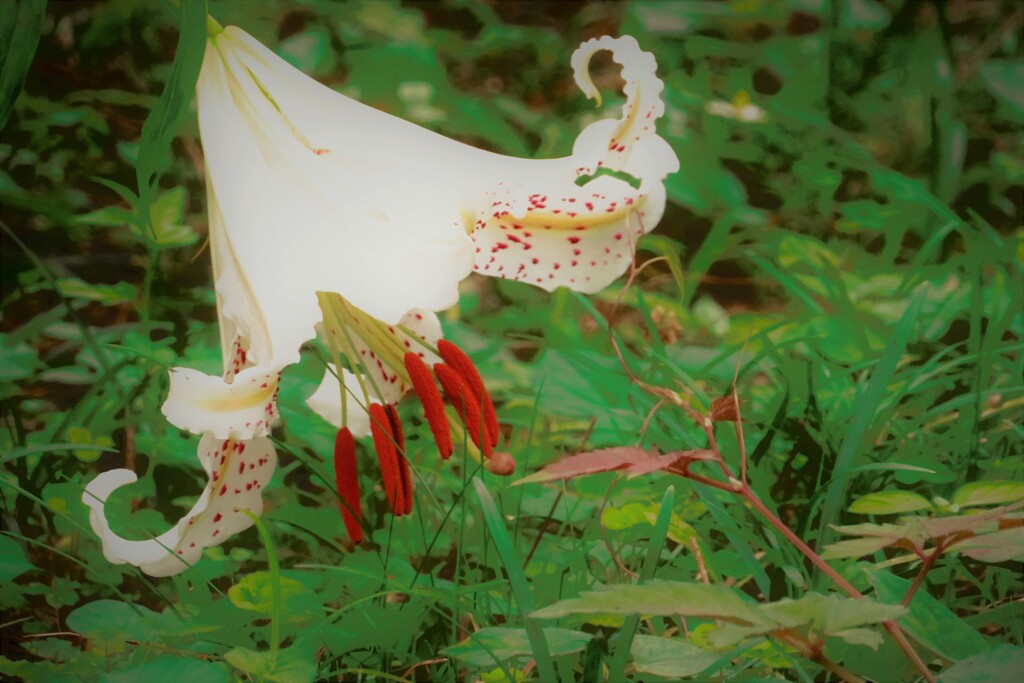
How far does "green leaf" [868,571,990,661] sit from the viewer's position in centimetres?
47

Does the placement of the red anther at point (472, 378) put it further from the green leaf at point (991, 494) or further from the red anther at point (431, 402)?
the green leaf at point (991, 494)

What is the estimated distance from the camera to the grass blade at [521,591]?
48cm

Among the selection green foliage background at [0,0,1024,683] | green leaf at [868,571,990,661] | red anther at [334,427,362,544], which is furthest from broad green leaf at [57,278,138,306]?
green leaf at [868,571,990,661]

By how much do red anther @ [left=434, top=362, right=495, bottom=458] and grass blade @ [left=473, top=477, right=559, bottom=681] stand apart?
11 cm

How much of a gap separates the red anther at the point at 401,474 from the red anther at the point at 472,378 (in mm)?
60

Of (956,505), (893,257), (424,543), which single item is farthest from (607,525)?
(893,257)

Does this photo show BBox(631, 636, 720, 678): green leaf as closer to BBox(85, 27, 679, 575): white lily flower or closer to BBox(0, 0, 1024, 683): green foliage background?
BBox(0, 0, 1024, 683): green foliage background

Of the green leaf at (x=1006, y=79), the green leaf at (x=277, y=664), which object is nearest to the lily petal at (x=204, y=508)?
the green leaf at (x=277, y=664)

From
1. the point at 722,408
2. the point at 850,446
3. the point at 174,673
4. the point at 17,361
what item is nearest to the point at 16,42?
the point at 17,361

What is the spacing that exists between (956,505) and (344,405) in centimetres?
44

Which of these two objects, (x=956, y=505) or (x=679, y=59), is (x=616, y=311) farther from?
(x=956, y=505)

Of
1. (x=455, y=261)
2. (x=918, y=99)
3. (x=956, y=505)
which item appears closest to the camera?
(x=956, y=505)

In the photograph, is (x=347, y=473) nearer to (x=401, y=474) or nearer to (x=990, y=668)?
(x=401, y=474)

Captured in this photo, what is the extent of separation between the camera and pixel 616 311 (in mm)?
801
